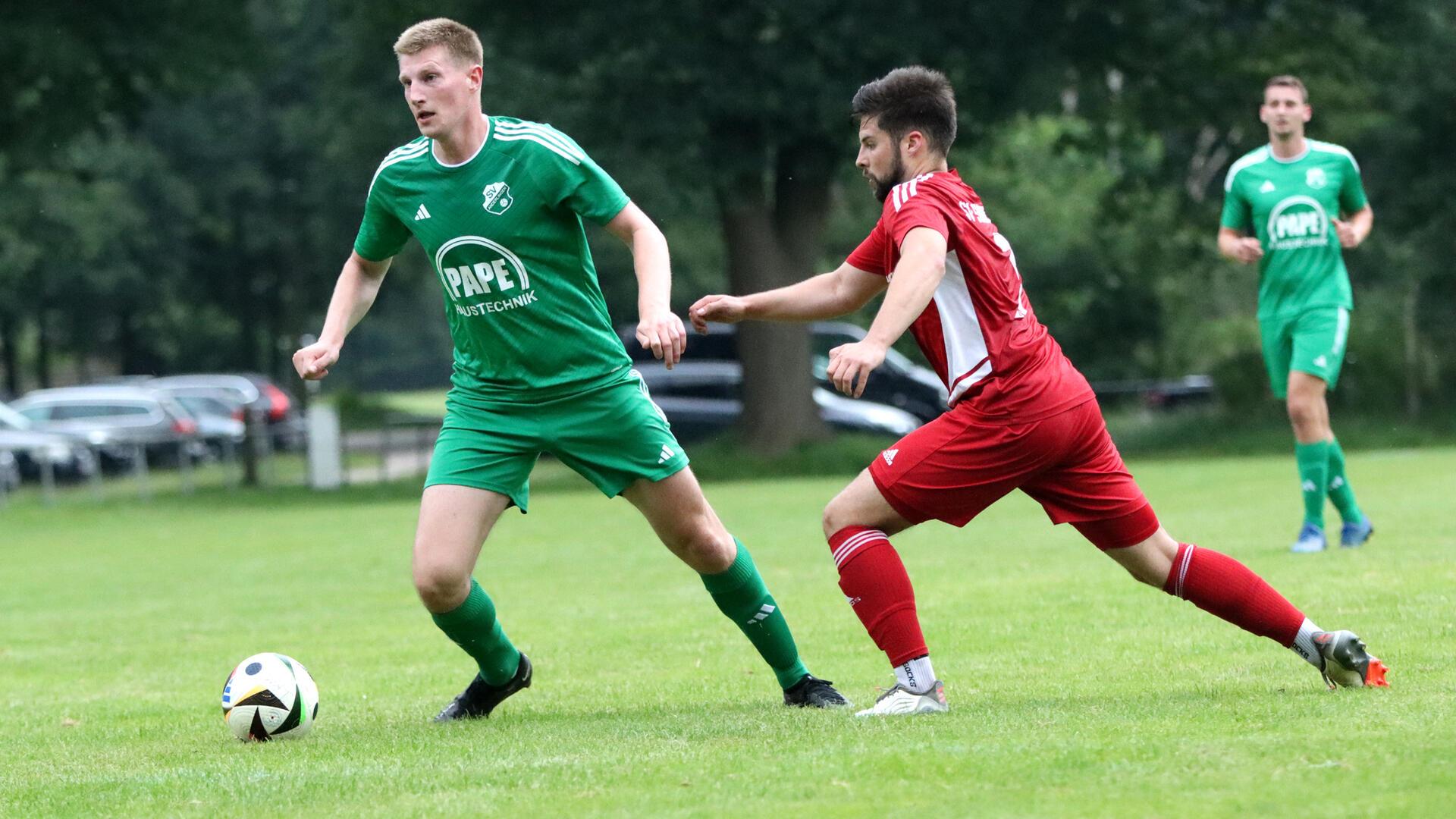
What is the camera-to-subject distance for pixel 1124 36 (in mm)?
26672

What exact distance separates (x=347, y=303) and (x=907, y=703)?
244cm

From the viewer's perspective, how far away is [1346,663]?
5895mm

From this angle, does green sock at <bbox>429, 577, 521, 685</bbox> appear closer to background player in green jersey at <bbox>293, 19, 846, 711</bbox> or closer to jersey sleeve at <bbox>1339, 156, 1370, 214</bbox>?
background player in green jersey at <bbox>293, 19, 846, 711</bbox>

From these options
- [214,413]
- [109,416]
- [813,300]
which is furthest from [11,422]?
[813,300]

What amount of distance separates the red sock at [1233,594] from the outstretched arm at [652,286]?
1804 millimetres

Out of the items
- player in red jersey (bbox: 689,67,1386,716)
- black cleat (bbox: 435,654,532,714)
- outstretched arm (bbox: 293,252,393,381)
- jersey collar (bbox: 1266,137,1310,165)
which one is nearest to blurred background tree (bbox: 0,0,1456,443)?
jersey collar (bbox: 1266,137,1310,165)

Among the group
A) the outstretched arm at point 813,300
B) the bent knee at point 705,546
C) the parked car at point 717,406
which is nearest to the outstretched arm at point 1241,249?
the outstretched arm at point 813,300

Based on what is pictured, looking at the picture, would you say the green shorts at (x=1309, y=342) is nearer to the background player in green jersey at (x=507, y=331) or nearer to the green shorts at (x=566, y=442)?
the background player in green jersey at (x=507, y=331)

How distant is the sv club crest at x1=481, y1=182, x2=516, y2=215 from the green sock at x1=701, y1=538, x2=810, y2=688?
4.70 feet

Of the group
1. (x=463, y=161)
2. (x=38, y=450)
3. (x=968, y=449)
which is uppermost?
(x=463, y=161)

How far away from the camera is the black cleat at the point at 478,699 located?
6645mm

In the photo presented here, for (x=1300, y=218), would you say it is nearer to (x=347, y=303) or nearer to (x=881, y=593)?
(x=881, y=593)

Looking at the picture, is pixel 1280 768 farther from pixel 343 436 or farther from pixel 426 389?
pixel 426 389

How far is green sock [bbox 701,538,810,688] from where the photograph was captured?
6.50m
